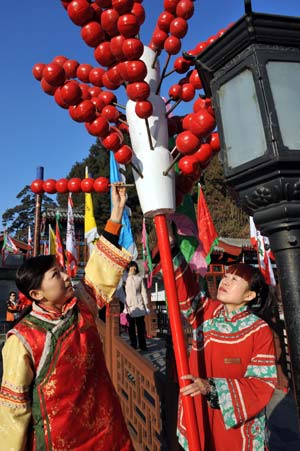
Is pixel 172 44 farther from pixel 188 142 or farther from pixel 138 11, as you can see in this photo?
pixel 188 142

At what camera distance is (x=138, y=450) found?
291cm

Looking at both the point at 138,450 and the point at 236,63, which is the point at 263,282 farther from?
the point at 138,450

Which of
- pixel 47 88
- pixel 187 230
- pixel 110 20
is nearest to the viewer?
pixel 110 20

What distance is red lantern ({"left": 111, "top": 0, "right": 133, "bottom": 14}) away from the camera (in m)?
1.70

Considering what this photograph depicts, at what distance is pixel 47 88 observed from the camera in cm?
194

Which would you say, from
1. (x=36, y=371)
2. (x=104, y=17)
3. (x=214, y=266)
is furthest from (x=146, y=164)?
(x=214, y=266)

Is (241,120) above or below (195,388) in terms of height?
above

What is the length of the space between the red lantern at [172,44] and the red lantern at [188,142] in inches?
23.4

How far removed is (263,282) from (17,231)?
4572 centimetres

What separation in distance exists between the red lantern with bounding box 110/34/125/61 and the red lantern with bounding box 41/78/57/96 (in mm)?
422

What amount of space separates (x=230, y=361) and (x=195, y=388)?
1.07 ft

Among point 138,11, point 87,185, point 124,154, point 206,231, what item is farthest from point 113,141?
point 206,231

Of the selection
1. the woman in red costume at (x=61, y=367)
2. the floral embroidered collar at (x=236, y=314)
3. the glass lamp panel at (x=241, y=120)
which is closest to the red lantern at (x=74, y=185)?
the woman in red costume at (x=61, y=367)

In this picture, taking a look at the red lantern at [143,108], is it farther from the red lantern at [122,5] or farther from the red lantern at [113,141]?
the red lantern at [122,5]
